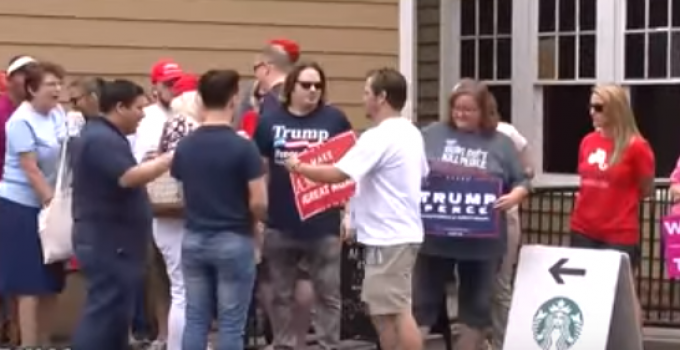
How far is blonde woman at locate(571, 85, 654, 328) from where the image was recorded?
10.4 m

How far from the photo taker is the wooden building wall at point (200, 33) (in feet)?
40.7

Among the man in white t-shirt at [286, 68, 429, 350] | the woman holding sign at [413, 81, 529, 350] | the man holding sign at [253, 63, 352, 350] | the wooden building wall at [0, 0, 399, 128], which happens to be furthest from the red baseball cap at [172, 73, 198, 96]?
the wooden building wall at [0, 0, 399, 128]

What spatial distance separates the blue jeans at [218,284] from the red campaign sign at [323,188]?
1044 millimetres

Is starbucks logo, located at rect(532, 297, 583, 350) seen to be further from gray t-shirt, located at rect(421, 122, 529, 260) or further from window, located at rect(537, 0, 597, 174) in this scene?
window, located at rect(537, 0, 597, 174)

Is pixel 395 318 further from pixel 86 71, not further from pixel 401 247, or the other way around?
pixel 86 71

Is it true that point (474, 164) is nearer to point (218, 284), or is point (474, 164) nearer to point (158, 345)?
point (218, 284)

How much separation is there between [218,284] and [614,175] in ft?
9.28

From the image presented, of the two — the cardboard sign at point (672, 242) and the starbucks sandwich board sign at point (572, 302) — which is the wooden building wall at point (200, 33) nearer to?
the cardboard sign at point (672, 242)

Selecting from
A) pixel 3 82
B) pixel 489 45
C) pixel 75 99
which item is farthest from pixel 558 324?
pixel 489 45

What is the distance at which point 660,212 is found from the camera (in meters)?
13.1

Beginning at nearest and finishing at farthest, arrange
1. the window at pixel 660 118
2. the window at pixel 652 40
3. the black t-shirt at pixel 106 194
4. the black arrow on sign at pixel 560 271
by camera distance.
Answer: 1. the black t-shirt at pixel 106 194
2. the black arrow on sign at pixel 560 271
3. the window at pixel 652 40
4. the window at pixel 660 118

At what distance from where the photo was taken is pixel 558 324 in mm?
9953

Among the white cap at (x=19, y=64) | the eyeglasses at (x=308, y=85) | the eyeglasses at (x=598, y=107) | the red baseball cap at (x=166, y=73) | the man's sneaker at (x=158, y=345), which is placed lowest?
the man's sneaker at (x=158, y=345)

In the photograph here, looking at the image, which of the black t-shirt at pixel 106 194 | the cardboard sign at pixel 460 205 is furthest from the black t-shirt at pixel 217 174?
the cardboard sign at pixel 460 205
